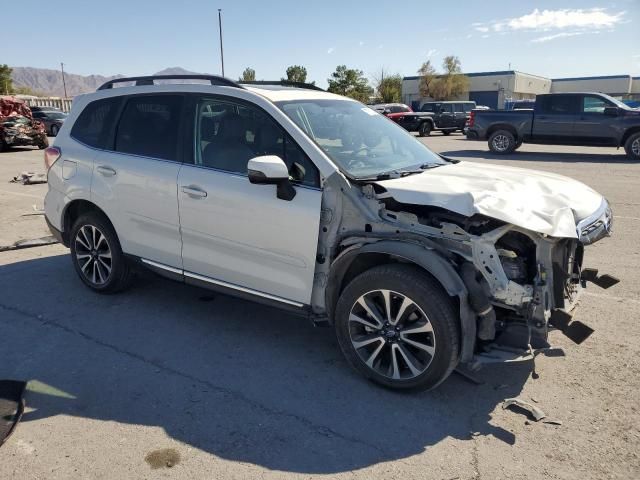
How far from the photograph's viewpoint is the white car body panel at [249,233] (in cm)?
356

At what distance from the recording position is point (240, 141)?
158 inches

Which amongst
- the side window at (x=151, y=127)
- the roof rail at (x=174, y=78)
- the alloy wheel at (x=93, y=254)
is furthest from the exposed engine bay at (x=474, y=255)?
the alloy wheel at (x=93, y=254)

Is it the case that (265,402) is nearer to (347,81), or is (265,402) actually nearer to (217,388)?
(217,388)

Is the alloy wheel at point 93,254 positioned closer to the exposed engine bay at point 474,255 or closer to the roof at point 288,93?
the roof at point 288,93

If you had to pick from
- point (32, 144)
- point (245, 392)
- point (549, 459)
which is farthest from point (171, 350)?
point (32, 144)

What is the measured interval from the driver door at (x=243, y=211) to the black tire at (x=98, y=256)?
93 cm

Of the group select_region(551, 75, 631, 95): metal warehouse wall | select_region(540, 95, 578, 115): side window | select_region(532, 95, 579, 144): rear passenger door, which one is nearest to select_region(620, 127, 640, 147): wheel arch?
select_region(532, 95, 579, 144): rear passenger door

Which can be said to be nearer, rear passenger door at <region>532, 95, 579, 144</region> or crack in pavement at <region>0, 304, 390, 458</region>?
crack in pavement at <region>0, 304, 390, 458</region>

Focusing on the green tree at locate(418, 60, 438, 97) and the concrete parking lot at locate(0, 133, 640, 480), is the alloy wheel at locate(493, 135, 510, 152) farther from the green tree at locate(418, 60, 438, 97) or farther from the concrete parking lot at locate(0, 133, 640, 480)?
the green tree at locate(418, 60, 438, 97)

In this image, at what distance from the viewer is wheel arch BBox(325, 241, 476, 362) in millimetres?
3086

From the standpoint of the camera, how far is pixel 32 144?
2067 cm

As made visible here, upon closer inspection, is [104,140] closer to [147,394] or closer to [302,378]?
[147,394]

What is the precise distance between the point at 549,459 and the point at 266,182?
2.31 meters

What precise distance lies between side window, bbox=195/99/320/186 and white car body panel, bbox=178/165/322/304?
93 millimetres
